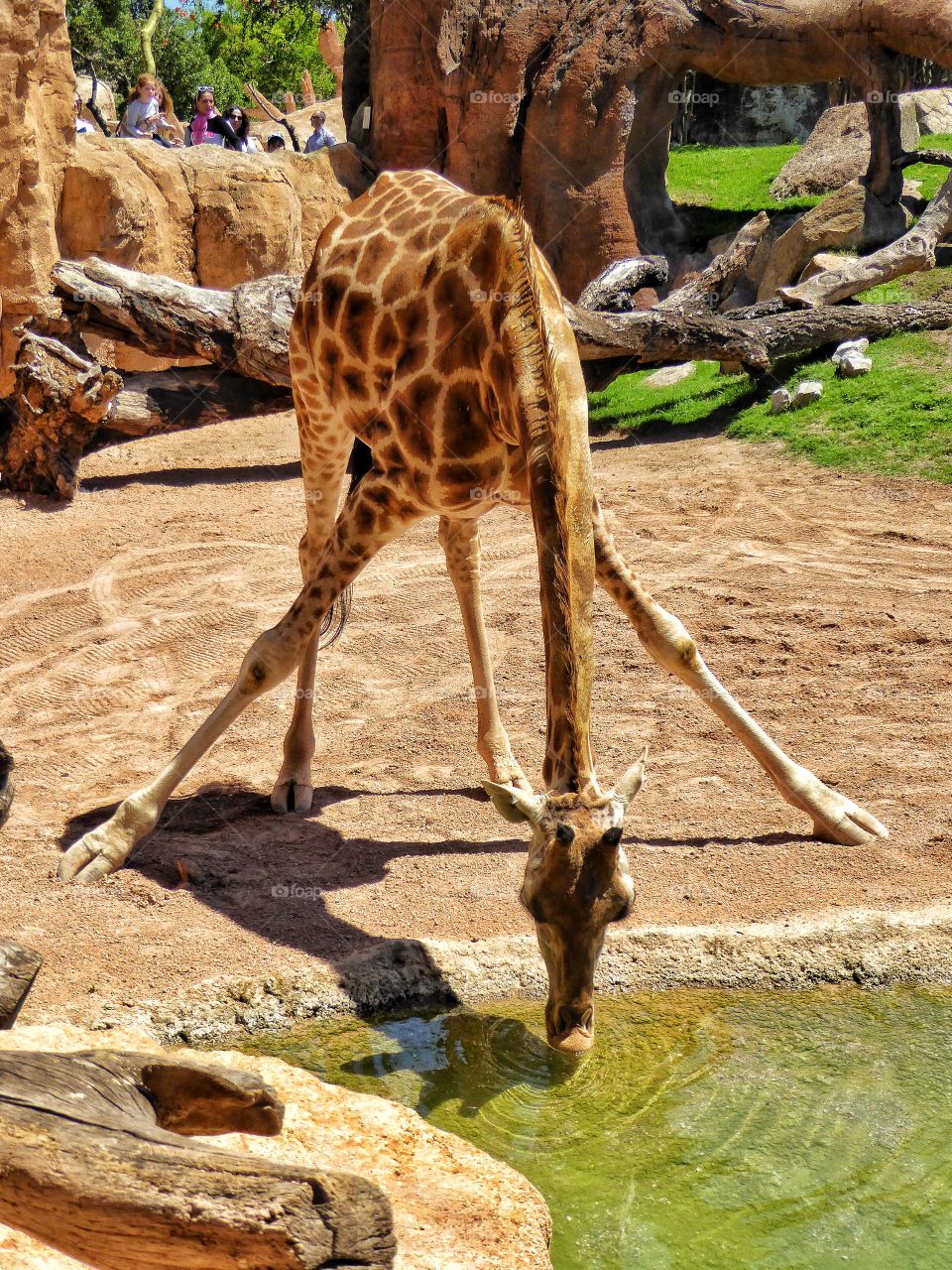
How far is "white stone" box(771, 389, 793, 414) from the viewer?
35.6 feet

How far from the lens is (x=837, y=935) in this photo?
4512 mm

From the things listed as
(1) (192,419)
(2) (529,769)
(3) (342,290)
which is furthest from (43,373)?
(2) (529,769)

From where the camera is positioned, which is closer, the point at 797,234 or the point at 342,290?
the point at 342,290

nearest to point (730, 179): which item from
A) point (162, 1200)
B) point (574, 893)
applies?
point (574, 893)

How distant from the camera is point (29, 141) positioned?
11.1m

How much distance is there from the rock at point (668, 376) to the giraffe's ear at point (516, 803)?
9.14m

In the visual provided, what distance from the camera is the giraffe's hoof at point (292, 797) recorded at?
5.93 meters

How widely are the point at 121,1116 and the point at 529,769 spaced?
409cm

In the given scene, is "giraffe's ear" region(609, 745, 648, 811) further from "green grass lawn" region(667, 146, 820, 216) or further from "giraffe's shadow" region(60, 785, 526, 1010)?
"green grass lawn" region(667, 146, 820, 216)

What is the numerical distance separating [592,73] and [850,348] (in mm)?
5112

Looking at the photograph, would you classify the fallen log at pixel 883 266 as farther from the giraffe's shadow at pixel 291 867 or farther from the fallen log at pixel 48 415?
the giraffe's shadow at pixel 291 867

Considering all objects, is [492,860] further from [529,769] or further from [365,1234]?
[365,1234]

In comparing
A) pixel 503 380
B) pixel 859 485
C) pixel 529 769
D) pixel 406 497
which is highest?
pixel 503 380

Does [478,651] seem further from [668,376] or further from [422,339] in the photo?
[668,376]
